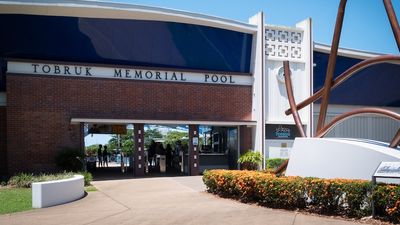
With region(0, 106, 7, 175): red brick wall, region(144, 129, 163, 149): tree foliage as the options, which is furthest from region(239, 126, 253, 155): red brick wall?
region(144, 129, 163, 149): tree foliage

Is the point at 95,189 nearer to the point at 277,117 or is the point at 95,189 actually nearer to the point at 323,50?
the point at 277,117

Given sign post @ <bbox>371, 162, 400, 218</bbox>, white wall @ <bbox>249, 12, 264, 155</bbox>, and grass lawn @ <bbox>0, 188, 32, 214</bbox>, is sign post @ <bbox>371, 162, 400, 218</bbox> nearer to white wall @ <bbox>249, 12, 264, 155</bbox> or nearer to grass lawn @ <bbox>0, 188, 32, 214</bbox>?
grass lawn @ <bbox>0, 188, 32, 214</bbox>

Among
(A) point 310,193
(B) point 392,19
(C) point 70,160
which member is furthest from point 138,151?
(B) point 392,19

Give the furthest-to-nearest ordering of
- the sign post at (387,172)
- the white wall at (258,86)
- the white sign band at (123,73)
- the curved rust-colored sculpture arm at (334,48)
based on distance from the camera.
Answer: the white wall at (258,86) < the white sign band at (123,73) < the curved rust-colored sculpture arm at (334,48) < the sign post at (387,172)

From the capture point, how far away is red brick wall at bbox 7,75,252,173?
20.0m

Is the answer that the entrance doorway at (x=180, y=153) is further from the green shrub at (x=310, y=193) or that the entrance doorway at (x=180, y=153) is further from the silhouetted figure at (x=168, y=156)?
the green shrub at (x=310, y=193)

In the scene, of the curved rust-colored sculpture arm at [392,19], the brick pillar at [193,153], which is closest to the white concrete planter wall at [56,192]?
the brick pillar at [193,153]

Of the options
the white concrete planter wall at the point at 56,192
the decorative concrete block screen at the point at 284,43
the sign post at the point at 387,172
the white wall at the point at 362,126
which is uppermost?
the decorative concrete block screen at the point at 284,43

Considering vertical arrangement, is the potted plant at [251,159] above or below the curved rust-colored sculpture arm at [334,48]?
below

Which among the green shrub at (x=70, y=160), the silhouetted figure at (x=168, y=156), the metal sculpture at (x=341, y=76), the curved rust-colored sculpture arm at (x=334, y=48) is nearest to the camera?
the metal sculpture at (x=341, y=76)

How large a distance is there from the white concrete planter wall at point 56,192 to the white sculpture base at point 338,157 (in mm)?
6303

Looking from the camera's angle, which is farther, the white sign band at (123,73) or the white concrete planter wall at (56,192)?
the white sign band at (123,73)

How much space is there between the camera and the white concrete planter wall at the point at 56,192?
12.5m

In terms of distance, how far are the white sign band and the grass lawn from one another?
238 inches
